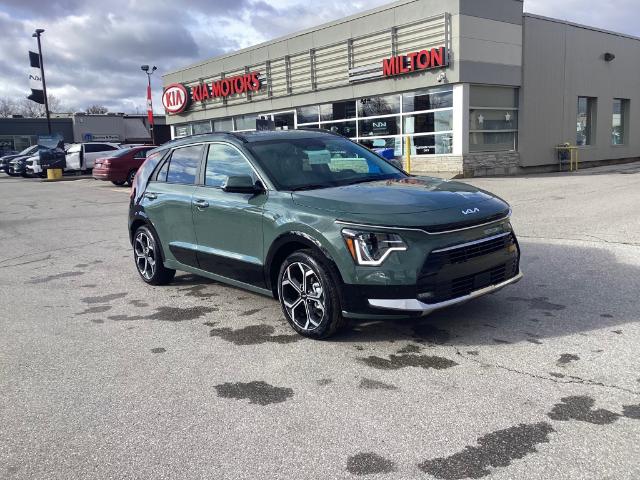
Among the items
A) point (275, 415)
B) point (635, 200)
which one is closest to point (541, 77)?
point (635, 200)

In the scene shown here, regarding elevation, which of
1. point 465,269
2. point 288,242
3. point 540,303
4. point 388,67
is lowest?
point 540,303

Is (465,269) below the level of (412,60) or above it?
below

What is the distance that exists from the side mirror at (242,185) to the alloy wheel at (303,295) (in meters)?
0.79

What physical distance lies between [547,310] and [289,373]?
249cm

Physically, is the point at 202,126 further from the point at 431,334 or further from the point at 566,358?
the point at 566,358

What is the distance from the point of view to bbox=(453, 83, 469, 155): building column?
1884 cm

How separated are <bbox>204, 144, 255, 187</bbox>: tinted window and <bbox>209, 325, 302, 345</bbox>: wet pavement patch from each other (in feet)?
4.62

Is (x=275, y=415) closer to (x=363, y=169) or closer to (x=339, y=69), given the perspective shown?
(x=363, y=169)

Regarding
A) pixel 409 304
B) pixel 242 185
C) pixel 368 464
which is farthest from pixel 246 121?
pixel 368 464

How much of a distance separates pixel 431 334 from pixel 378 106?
59.9ft

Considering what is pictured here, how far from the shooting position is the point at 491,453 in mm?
2934

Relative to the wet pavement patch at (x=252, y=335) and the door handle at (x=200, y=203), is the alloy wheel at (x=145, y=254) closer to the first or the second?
the door handle at (x=200, y=203)

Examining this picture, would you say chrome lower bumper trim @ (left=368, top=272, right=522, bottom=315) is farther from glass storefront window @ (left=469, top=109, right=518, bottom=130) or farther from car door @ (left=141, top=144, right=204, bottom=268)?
glass storefront window @ (left=469, top=109, right=518, bottom=130)

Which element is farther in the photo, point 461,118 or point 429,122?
point 429,122
